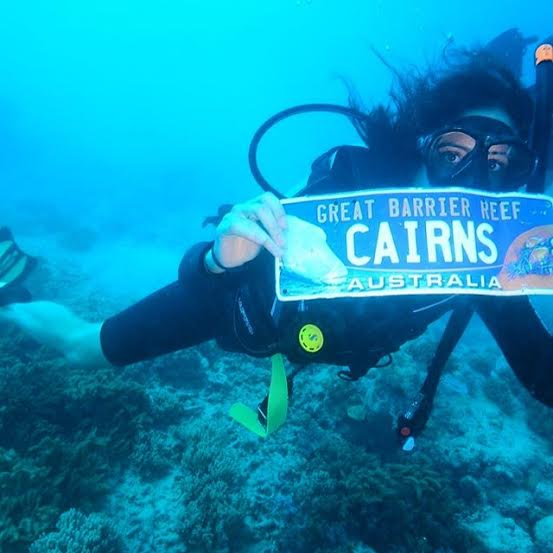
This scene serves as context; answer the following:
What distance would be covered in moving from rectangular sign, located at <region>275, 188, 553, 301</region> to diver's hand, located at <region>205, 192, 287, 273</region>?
3.3 inches

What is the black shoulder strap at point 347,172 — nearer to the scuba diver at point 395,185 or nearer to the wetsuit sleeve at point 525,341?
the scuba diver at point 395,185

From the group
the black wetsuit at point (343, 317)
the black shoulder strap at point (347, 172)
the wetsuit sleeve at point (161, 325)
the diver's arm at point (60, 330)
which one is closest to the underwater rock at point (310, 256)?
the black wetsuit at point (343, 317)

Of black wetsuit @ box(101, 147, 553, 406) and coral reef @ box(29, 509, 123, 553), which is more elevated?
black wetsuit @ box(101, 147, 553, 406)

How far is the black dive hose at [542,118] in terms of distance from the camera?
7.63ft

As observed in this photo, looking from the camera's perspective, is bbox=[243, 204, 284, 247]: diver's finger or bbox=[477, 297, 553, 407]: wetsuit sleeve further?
bbox=[477, 297, 553, 407]: wetsuit sleeve

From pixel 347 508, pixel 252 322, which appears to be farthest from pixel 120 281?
pixel 252 322

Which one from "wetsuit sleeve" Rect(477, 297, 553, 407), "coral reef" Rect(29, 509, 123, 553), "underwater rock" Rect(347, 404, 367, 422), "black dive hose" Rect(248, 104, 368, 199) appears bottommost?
"underwater rock" Rect(347, 404, 367, 422)

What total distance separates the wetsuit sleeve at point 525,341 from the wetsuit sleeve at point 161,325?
2.02m

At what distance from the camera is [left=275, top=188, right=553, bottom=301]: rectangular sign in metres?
1.65

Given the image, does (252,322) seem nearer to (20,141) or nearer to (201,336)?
(201,336)

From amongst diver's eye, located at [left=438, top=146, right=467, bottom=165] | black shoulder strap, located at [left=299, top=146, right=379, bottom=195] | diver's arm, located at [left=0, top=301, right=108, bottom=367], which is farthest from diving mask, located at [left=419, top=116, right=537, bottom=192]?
diver's arm, located at [left=0, top=301, right=108, bottom=367]

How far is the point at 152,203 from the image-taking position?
37062 millimetres

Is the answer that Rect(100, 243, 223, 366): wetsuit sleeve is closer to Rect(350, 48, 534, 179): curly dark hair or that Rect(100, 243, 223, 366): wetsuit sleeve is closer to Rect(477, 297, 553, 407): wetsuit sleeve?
Rect(350, 48, 534, 179): curly dark hair

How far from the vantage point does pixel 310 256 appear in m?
1.76
